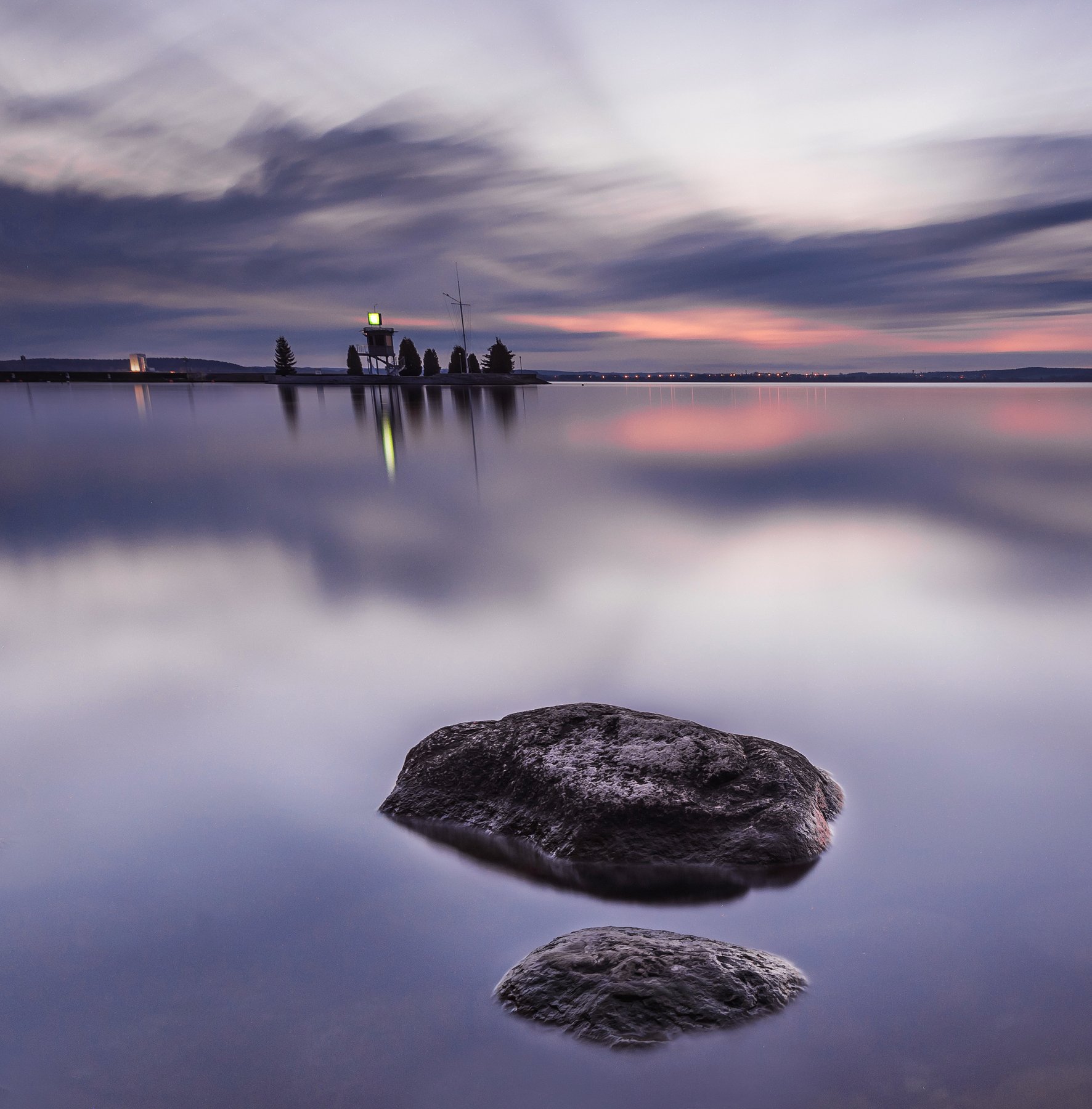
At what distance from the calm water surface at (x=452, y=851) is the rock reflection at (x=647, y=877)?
0.29 feet

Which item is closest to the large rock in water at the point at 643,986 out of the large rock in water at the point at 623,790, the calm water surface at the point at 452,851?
the calm water surface at the point at 452,851

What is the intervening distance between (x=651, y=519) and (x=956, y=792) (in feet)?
42.0

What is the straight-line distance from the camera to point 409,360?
505 ft

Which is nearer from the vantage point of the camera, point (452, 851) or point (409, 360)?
point (452, 851)

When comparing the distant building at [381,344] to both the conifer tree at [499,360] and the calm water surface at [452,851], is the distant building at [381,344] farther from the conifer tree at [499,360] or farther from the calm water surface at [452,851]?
the calm water surface at [452,851]

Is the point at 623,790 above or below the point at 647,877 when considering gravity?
above

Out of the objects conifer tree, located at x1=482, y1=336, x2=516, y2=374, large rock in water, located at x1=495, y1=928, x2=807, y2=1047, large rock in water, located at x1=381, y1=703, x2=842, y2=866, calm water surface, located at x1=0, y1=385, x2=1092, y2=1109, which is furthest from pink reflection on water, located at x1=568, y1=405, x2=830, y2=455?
conifer tree, located at x1=482, y1=336, x2=516, y2=374

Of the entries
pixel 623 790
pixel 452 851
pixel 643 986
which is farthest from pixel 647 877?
pixel 452 851

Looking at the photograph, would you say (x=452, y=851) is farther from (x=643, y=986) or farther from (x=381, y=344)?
(x=381, y=344)

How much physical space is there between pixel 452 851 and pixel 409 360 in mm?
158889

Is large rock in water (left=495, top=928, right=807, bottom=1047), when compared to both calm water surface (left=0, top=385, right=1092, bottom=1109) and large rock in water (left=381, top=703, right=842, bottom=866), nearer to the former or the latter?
calm water surface (left=0, top=385, right=1092, bottom=1109)

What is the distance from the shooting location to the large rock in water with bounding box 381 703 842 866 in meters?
4.36

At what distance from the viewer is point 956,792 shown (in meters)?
5.35

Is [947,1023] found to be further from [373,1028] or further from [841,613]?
[841,613]
